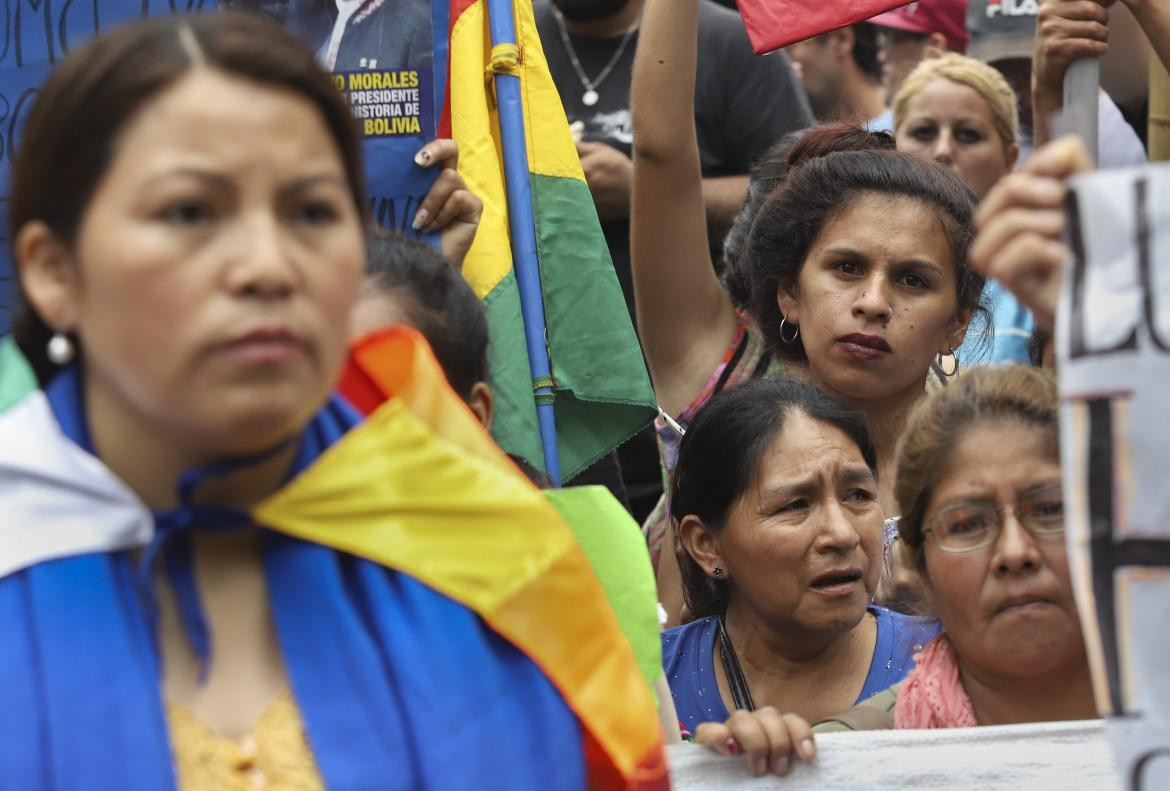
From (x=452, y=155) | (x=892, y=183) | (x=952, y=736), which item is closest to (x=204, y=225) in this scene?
(x=952, y=736)

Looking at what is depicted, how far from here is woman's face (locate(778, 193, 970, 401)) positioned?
3.79m

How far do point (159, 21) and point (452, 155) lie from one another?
170cm

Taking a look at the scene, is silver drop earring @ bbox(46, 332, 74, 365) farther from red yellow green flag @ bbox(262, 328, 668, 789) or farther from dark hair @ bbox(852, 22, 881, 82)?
dark hair @ bbox(852, 22, 881, 82)

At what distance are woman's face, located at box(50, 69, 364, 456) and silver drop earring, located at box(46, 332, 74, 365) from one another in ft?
0.28

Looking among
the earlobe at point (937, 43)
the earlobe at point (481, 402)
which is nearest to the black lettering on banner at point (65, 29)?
the earlobe at point (481, 402)

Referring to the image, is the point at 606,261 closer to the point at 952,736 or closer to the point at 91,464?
the point at 952,736

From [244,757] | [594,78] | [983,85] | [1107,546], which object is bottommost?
[244,757]

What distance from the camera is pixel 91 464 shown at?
1829 millimetres

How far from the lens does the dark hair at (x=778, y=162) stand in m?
4.15

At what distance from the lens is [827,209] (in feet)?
13.0

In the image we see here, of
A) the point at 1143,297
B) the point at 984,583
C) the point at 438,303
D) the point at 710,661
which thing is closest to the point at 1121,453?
the point at 1143,297

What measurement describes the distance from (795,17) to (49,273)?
2.22 meters

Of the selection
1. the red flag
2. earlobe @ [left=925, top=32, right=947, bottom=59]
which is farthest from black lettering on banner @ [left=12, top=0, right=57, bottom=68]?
earlobe @ [left=925, top=32, right=947, bottom=59]

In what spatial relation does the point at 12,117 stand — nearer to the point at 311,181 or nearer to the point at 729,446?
the point at 729,446
